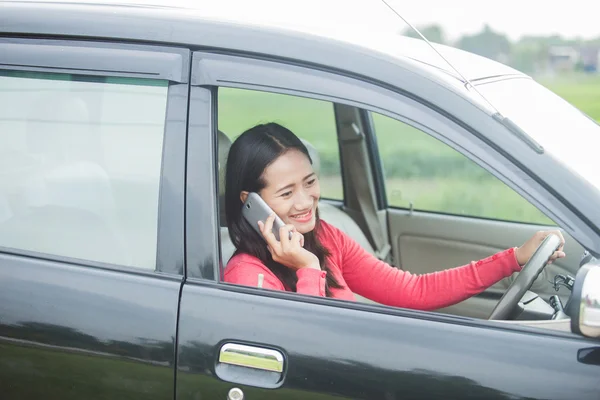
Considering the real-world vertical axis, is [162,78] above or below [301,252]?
above

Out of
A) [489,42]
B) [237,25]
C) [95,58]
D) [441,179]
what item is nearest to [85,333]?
[95,58]

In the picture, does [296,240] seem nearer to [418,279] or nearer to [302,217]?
[302,217]

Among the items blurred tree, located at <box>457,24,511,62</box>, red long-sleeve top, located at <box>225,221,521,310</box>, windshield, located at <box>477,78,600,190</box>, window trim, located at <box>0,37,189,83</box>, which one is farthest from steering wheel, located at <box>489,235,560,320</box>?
blurred tree, located at <box>457,24,511,62</box>

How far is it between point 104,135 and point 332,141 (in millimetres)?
2149

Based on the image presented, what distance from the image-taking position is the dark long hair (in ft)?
7.85

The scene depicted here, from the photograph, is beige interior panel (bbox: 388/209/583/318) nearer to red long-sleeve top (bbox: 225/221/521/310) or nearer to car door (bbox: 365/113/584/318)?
car door (bbox: 365/113/584/318)

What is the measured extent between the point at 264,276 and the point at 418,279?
2.20 ft

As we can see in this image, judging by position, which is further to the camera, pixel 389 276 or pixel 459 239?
pixel 459 239

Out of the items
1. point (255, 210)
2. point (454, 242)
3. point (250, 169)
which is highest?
point (454, 242)

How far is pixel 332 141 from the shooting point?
13.6ft

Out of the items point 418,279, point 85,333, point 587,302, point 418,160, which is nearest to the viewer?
point 587,302

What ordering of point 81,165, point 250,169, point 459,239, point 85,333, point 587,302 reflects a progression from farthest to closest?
point 459,239
point 250,169
point 81,165
point 85,333
point 587,302

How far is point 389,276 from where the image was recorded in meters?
2.74

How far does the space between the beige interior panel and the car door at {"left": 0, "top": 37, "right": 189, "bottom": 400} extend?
166 cm
